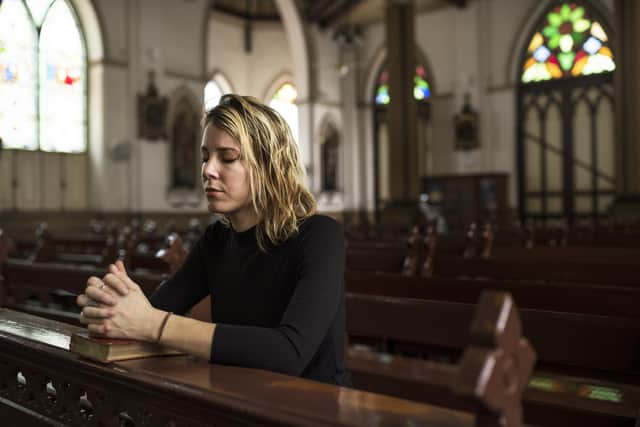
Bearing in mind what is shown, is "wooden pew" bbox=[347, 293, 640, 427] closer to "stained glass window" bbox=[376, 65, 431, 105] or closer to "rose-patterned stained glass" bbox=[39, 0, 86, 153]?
"rose-patterned stained glass" bbox=[39, 0, 86, 153]

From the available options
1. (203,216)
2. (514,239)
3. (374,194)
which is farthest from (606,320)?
(374,194)

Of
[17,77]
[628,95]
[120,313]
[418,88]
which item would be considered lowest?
[120,313]

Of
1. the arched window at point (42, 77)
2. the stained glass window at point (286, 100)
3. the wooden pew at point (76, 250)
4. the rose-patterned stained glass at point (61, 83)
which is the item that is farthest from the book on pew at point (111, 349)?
the stained glass window at point (286, 100)

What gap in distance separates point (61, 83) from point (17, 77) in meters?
0.86

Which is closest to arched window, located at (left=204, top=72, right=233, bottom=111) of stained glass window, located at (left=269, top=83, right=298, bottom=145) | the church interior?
the church interior

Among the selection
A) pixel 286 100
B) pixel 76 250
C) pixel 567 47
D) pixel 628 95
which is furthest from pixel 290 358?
pixel 286 100

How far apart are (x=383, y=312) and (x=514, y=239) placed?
5212mm

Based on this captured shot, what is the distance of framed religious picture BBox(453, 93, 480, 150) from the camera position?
1580 cm

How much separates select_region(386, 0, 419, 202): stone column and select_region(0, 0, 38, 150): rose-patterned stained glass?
256 inches

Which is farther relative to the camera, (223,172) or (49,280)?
(49,280)

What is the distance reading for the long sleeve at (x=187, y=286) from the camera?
188 centimetres

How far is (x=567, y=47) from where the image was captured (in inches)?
592

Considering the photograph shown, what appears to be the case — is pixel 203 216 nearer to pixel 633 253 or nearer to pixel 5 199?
pixel 5 199

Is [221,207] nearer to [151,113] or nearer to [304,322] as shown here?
[304,322]
